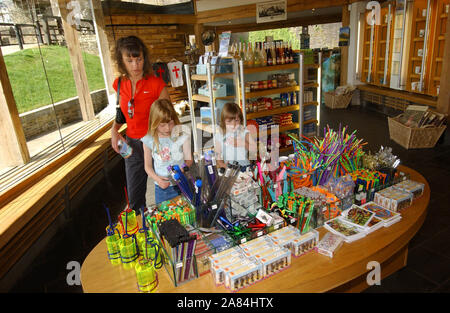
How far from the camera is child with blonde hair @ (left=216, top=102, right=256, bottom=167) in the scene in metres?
2.76

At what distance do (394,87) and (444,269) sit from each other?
579cm

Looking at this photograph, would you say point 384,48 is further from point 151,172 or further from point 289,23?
point 151,172

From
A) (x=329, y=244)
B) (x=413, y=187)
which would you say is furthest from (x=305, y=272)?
(x=413, y=187)

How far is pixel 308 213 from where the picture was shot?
5.57 ft

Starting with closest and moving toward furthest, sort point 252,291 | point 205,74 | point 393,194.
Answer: point 252,291 → point 393,194 → point 205,74

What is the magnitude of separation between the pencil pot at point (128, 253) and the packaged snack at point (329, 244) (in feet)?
3.02

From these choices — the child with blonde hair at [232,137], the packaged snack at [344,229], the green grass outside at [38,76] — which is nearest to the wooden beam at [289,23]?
the green grass outside at [38,76]

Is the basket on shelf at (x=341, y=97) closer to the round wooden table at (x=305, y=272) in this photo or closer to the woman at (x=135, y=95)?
the woman at (x=135, y=95)

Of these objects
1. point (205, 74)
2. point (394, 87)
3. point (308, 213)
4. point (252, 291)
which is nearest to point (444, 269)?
point (308, 213)

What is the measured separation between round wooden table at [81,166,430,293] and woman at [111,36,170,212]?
39.2 inches

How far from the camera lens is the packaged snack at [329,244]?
1540 millimetres

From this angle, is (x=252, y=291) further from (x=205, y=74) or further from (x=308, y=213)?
(x=205, y=74)

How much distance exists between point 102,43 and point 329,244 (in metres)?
5.67

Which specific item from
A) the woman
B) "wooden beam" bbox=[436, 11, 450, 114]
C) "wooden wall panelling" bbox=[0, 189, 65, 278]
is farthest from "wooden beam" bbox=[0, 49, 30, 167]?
"wooden beam" bbox=[436, 11, 450, 114]
